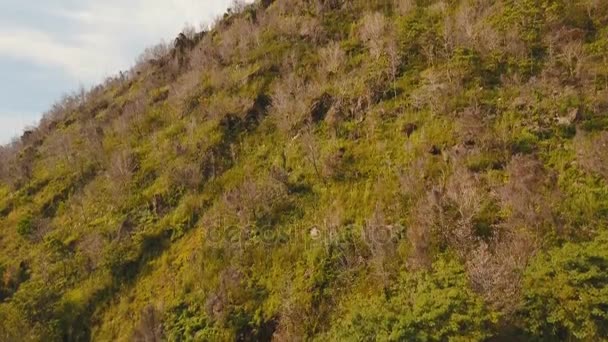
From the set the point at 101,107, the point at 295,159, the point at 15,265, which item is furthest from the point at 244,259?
the point at 101,107

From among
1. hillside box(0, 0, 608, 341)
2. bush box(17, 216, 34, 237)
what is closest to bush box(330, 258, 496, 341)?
hillside box(0, 0, 608, 341)

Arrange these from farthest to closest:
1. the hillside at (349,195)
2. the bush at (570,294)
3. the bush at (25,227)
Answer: the bush at (25,227), the hillside at (349,195), the bush at (570,294)

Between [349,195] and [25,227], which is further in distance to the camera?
[25,227]

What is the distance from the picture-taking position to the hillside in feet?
28.1

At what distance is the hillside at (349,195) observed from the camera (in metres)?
8.58

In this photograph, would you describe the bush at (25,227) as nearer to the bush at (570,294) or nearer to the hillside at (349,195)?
the hillside at (349,195)

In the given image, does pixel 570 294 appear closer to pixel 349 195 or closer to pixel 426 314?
pixel 426 314

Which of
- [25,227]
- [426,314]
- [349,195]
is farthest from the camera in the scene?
[25,227]

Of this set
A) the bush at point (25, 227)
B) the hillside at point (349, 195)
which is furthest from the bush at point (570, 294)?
the bush at point (25, 227)

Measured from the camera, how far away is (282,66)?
61.0 feet

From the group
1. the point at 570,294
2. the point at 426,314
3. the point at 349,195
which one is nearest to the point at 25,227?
the point at 349,195

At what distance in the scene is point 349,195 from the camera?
40.9 feet

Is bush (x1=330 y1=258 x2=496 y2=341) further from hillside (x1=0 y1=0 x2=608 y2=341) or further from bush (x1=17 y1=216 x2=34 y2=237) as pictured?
bush (x1=17 y1=216 x2=34 y2=237)

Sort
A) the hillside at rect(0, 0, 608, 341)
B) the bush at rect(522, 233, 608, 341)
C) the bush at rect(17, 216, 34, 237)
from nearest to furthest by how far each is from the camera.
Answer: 1. the bush at rect(522, 233, 608, 341)
2. the hillside at rect(0, 0, 608, 341)
3. the bush at rect(17, 216, 34, 237)
